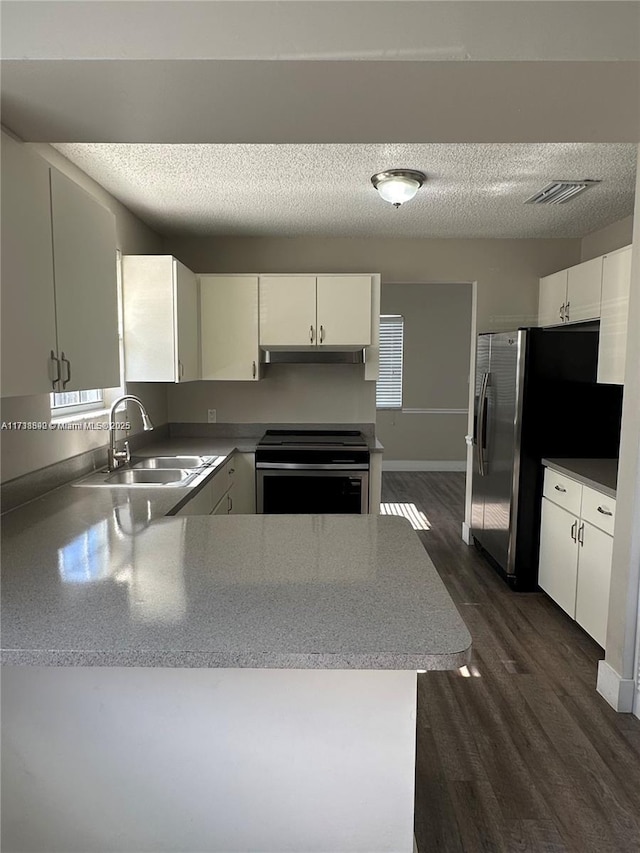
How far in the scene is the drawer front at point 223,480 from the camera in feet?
10.4

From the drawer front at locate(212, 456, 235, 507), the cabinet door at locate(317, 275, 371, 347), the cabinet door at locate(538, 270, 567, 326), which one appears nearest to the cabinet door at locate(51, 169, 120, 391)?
the drawer front at locate(212, 456, 235, 507)

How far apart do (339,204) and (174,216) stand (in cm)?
116

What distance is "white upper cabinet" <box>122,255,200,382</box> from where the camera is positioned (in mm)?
3373

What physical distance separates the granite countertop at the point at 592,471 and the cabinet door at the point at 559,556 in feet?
0.79

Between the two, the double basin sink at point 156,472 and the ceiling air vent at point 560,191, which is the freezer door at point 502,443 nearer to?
the ceiling air vent at point 560,191

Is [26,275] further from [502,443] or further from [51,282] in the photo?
[502,443]

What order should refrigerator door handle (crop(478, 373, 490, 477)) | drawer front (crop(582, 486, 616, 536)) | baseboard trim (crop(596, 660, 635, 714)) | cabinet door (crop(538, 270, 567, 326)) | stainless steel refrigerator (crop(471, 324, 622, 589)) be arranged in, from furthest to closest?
refrigerator door handle (crop(478, 373, 490, 477)) < cabinet door (crop(538, 270, 567, 326)) < stainless steel refrigerator (crop(471, 324, 622, 589)) < drawer front (crop(582, 486, 616, 536)) < baseboard trim (crop(596, 660, 635, 714))

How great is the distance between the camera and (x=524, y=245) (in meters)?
4.41

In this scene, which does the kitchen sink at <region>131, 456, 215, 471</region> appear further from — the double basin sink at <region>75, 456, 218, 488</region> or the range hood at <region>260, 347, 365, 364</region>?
the range hood at <region>260, 347, 365, 364</region>

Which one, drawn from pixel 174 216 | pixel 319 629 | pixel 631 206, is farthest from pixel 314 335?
pixel 319 629

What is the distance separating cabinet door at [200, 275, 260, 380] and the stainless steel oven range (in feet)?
2.21

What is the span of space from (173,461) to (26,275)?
2.00 metres

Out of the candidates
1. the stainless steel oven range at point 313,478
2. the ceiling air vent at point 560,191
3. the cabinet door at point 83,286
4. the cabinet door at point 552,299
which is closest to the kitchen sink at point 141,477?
the cabinet door at point 83,286

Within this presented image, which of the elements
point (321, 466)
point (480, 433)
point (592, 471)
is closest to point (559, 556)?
point (592, 471)
